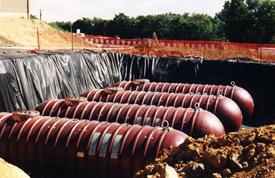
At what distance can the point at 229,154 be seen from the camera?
9.19m

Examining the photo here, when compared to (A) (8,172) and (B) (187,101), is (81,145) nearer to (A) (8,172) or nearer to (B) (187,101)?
(A) (8,172)

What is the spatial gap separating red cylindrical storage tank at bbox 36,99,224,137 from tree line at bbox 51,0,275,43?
1243 inches

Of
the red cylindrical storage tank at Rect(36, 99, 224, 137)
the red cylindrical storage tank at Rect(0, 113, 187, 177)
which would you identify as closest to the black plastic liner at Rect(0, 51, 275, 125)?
the red cylindrical storage tank at Rect(36, 99, 224, 137)

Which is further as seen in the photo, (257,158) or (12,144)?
(12,144)

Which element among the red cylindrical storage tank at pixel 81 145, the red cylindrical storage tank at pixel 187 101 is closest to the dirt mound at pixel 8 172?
the red cylindrical storage tank at pixel 81 145

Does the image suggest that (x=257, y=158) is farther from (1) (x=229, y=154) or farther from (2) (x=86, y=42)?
(2) (x=86, y=42)

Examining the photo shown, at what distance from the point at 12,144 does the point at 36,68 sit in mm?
6694

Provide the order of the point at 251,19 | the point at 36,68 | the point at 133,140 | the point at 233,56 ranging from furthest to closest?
the point at 251,19 → the point at 233,56 → the point at 36,68 → the point at 133,140

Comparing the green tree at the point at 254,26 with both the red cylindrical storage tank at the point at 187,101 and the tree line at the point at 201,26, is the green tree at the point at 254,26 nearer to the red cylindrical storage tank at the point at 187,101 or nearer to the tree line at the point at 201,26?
the tree line at the point at 201,26

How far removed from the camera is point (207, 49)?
2964 cm

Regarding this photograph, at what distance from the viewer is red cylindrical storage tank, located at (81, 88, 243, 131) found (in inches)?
697

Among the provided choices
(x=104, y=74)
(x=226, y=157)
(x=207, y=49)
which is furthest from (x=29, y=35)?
(x=226, y=157)

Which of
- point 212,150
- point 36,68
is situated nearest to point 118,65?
point 36,68

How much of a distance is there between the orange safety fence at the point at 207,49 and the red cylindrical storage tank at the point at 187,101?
9102 mm
